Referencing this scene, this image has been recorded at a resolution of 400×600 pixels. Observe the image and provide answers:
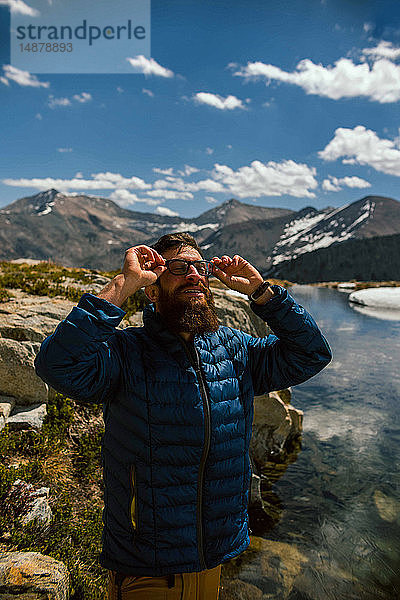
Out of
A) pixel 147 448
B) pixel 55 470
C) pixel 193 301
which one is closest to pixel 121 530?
pixel 147 448

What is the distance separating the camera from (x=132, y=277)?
3082 millimetres

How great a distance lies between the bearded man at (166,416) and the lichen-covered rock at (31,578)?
136 centimetres

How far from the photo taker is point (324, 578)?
662 cm

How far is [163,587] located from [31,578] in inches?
73.9

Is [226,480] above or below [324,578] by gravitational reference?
above

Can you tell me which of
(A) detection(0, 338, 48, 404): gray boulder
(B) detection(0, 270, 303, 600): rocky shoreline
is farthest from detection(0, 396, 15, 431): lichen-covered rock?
(A) detection(0, 338, 48, 404): gray boulder

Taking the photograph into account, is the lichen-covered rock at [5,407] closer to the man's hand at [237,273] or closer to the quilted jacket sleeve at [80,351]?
the quilted jacket sleeve at [80,351]

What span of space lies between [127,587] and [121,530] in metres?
0.43

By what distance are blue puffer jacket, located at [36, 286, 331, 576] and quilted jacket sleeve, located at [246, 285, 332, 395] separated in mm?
24

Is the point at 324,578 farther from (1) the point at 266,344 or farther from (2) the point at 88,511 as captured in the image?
(1) the point at 266,344

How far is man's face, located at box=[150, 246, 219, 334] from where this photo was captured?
326 centimetres

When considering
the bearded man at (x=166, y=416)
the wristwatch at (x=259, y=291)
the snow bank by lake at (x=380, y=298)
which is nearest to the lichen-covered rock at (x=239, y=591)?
the bearded man at (x=166, y=416)

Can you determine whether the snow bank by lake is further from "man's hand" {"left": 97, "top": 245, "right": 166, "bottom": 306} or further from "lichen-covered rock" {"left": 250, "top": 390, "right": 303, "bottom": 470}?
"man's hand" {"left": 97, "top": 245, "right": 166, "bottom": 306}

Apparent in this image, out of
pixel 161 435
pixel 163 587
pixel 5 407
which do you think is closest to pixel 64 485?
pixel 5 407
